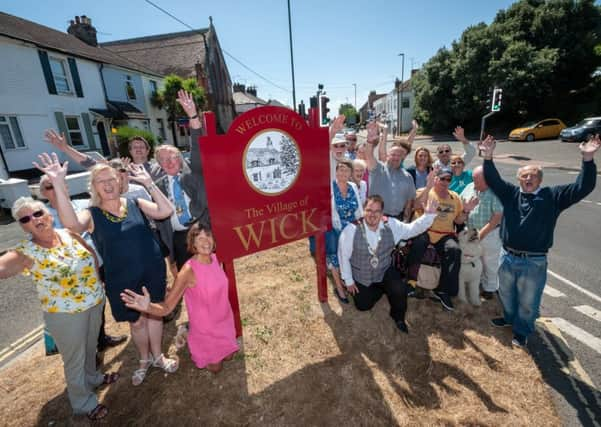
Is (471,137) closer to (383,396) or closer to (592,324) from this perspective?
(592,324)

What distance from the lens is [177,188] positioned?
357 centimetres

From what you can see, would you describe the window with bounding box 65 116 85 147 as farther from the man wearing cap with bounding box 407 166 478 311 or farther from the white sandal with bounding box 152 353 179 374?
the man wearing cap with bounding box 407 166 478 311

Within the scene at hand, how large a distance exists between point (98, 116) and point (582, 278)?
71.6 ft

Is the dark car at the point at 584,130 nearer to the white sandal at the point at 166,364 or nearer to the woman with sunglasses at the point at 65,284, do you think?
the white sandal at the point at 166,364

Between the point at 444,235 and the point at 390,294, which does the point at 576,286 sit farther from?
the point at 390,294

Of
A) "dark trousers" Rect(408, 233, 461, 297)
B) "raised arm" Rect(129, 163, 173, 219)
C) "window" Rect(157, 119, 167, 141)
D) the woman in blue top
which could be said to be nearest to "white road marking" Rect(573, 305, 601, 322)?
"dark trousers" Rect(408, 233, 461, 297)

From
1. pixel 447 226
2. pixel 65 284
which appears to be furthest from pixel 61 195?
pixel 447 226

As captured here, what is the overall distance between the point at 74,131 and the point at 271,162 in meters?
18.3

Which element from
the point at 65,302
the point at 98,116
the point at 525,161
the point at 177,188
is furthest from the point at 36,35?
the point at 525,161

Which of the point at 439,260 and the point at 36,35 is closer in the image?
the point at 439,260

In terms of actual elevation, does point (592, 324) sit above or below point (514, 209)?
below

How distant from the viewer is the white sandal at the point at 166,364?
9.79ft

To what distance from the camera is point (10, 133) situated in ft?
42.6

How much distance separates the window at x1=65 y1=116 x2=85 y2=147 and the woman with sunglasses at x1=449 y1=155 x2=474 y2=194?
19.1 meters
